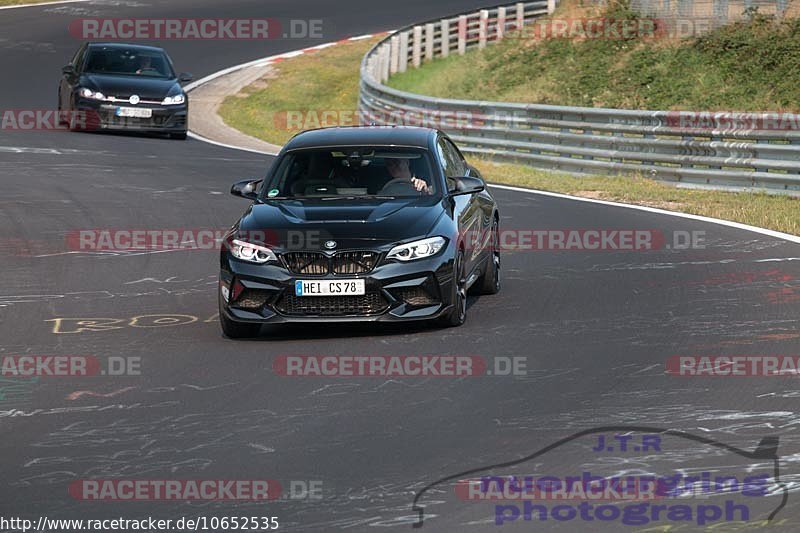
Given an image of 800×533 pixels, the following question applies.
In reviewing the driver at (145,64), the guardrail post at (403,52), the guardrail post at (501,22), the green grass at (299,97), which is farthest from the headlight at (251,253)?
the guardrail post at (501,22)

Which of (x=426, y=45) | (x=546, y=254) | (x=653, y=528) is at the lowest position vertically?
(x=426, y=45)

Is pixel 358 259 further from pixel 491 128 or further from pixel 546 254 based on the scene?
pixel 491 128

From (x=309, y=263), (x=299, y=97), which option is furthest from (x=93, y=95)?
(x=309, y=263)

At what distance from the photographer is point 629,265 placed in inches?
562

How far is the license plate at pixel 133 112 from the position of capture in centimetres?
2788

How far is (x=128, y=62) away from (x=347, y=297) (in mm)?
19586

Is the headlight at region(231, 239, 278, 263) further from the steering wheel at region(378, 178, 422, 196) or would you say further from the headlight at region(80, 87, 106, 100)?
the headlight at region(80, 87, 106, 100)

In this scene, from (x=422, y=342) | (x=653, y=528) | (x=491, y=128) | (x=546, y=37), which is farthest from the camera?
(x=546, y=37)

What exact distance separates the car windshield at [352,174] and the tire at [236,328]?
4.29 feet

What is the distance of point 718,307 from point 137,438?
215 inches

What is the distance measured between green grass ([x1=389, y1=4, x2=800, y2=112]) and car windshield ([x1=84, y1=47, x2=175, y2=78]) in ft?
29.2

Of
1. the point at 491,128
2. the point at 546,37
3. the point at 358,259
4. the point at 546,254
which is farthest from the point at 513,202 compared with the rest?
the point at 546,37

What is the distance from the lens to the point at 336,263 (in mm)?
10734

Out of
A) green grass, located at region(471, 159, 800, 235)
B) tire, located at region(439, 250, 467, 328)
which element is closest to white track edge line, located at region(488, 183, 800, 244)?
green grass, located at region(471, 159, 800, 235)
